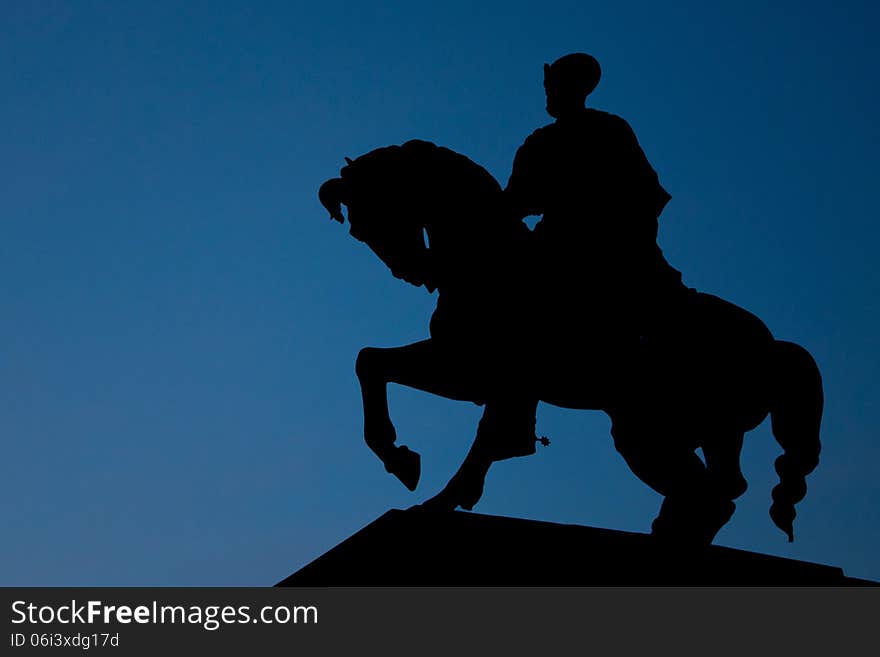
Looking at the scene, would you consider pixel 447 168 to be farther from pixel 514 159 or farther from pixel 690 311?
pixel 690 311

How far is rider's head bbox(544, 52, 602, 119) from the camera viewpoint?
7.16 meters

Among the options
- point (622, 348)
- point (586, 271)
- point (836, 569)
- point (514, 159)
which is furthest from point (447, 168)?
point (836, 569)

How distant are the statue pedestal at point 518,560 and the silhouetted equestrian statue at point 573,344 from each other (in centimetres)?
24

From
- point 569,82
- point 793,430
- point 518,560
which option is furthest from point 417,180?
point 793,430

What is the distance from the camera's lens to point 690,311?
685cm

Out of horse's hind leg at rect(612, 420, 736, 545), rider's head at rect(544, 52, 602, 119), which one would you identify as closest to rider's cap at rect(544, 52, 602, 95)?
rider's head at rect(544, 52, 602, 119)

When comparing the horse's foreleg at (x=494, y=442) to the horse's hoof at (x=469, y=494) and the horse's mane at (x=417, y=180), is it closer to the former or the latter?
the horse's hoof at (x=469, y=494)

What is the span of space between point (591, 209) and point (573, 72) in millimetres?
831

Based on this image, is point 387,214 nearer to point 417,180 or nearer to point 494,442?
point 417,180

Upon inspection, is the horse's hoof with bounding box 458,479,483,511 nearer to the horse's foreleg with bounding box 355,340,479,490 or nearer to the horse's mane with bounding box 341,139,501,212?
the horse's foreleg with bounding box 355,340,479,490

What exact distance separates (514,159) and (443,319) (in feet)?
3.45

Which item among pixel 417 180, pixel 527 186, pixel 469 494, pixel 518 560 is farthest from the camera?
pixel 527 186

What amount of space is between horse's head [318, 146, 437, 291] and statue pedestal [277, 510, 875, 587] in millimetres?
1355

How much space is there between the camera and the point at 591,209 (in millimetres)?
6953
